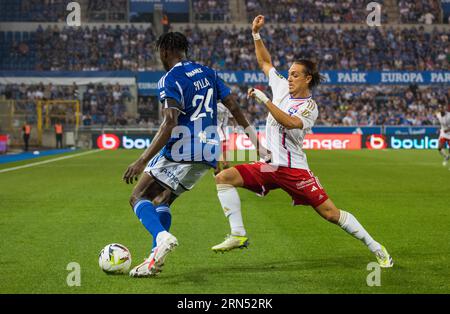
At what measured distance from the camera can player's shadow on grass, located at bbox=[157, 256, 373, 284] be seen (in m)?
6.33

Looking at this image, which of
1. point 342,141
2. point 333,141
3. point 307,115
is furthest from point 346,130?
point 307,115

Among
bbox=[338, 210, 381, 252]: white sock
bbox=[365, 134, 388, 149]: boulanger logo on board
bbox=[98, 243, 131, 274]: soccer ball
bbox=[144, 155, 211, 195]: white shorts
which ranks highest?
bbox=[144, 155, 211, 195]: white shorts

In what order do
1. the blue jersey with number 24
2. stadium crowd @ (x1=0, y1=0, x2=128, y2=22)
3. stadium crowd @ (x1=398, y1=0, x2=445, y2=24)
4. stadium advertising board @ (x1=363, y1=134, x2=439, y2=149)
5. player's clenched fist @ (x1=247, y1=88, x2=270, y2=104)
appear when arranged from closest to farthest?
1. the blue jersey with number 24
2. player's clenched fist @ (x1=247, y1=88, x2=270, y2=104)
3. stadium advertising board @ (x1=363, y1=134, x2=439, y2=149)
4. stadium crowd @ (x1=0, y1=0, x2=128, y2=22)
5. stadium crowd @ (x1=398, y1=0, x2=445, y2=24)

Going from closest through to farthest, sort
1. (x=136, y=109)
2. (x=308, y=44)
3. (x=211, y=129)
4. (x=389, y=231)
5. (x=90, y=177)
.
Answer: (x=211, y=129)
(x=389, y=231)
(x=90, y=177)
(x=136, y=109)
(x=308, y=44)

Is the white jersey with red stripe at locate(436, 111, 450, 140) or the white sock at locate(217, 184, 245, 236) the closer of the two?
the white sock at locate(217, 184, 245, 236)

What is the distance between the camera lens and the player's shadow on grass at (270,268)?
6.33 meters

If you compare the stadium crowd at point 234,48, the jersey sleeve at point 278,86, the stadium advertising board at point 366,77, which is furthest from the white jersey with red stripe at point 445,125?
the jersey sleeve at point 278,86

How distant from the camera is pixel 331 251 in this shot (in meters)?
7.86

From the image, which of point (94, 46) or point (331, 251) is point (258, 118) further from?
point (331, 251)

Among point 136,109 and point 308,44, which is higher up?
point 308,44

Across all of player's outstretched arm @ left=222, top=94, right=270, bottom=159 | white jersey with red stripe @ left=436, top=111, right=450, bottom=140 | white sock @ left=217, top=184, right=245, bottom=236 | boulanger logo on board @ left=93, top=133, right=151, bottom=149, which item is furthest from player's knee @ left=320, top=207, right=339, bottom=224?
boulanger logo on board @ left=93, top=133, right=151, bottom=149

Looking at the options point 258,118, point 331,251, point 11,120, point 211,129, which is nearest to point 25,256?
point 211,129

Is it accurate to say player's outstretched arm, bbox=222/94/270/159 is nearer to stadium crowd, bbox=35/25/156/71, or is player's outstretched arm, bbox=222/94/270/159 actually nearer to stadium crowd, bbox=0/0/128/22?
stadium crowd, bbox=35/25/156/71

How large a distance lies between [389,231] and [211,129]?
13.3ft
